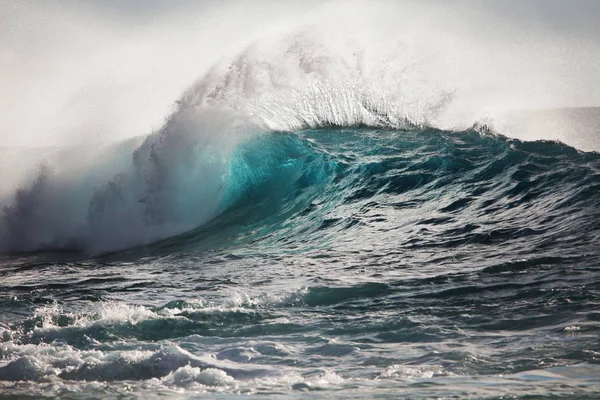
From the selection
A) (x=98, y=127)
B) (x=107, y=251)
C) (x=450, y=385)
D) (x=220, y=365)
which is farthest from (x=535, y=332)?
(x=98, y=127)

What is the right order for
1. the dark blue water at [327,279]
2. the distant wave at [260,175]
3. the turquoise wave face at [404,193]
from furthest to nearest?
the distant wave at [260,175] → the turquoise wave face at [404,193] → the dark blue water at [327,279]

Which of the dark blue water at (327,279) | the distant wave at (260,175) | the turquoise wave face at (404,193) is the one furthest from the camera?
the distant wave at (260,175)

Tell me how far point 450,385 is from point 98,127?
15163 millimetres

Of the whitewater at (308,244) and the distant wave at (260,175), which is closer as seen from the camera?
the whitewater at (308,244)

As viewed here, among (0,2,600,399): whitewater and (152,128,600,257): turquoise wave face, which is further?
(152,128,600,257): turquoise wave face

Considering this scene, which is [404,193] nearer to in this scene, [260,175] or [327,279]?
[260,175]

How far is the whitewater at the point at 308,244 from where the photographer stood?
207 inches

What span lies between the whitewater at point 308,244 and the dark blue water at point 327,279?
0.03m

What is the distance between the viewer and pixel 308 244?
10.9 m

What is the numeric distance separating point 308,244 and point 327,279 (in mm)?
2690

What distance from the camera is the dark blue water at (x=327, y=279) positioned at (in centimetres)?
511

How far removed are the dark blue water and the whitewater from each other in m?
0.03

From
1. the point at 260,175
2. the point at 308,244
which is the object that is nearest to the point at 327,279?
the point at 308,244

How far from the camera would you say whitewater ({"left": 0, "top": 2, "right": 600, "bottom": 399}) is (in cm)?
527
